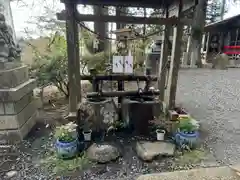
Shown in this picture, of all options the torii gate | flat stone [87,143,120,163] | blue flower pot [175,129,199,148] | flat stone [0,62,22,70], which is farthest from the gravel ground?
flat stone [0,62,22,70]

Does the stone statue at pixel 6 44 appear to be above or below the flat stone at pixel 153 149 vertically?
above

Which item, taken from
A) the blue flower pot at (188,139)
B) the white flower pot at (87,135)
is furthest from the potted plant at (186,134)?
the white flower pot at (87,135)

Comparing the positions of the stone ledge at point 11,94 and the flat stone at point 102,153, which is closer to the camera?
the flat stone at point 102,153

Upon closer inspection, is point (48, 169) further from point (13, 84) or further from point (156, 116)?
point (156, 116)

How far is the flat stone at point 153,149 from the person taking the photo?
252cm

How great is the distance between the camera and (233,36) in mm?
13891

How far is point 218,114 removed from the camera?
420 cm


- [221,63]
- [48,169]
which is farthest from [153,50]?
[48,169]

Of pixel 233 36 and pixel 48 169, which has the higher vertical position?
pixel 233 36

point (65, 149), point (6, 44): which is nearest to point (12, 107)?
point (6, 44)

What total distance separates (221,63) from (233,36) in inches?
131

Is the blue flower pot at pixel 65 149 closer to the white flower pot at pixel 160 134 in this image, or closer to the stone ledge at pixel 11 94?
the stone ledge at pixel 11 94

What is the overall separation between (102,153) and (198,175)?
118cm

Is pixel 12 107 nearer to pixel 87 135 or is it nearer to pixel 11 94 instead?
pixel 11 94
